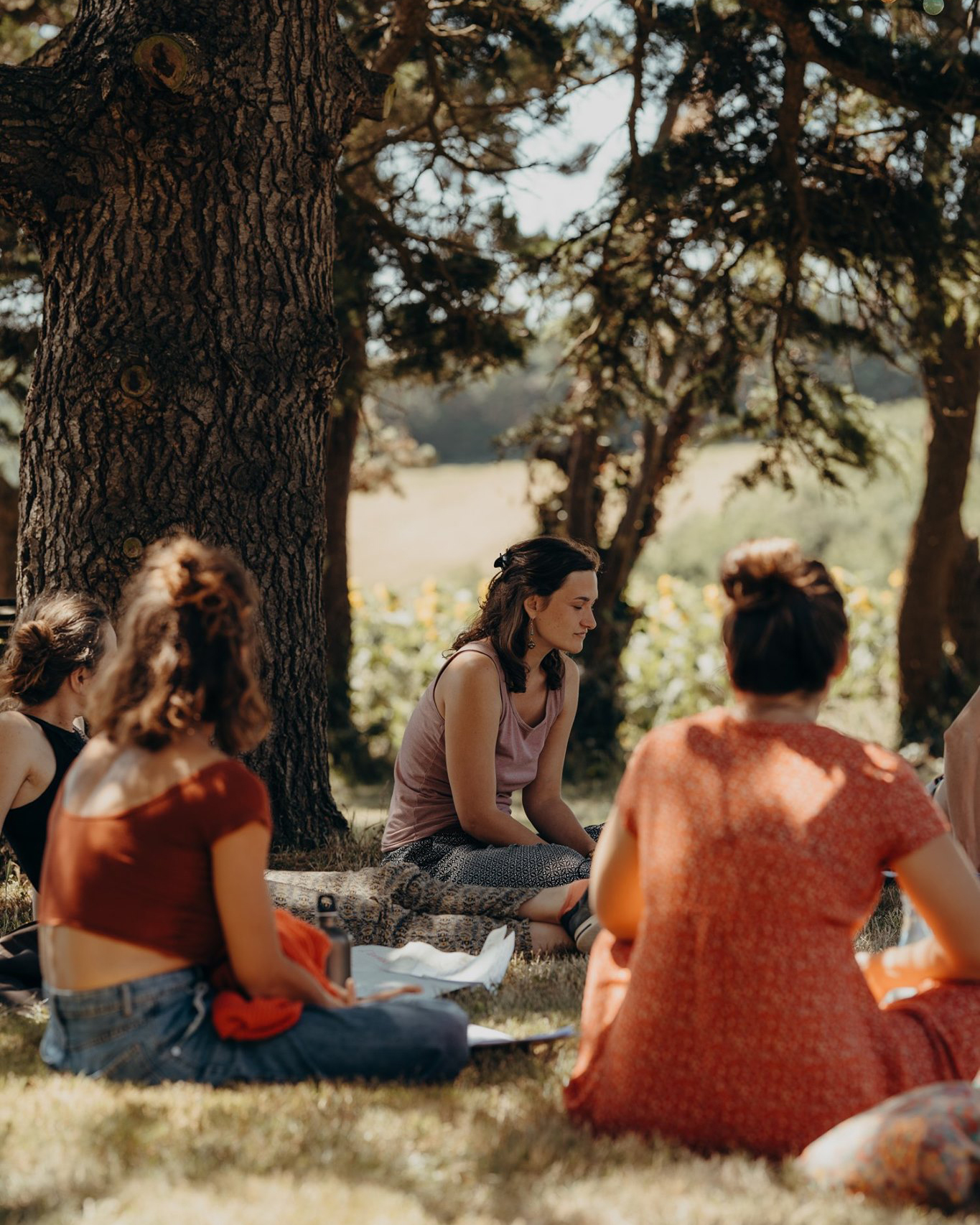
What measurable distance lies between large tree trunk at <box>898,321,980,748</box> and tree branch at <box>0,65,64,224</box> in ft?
23.6

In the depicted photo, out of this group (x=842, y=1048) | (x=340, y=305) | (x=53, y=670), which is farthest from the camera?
(x=340, y=305)

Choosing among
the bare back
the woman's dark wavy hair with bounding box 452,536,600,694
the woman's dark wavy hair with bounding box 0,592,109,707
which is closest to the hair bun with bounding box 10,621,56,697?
the woman's dark wavy hair with bounding box 0,592,109,707

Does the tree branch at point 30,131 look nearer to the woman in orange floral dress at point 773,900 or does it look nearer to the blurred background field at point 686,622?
the blurred background field at point 686,622

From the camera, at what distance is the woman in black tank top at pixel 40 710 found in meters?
3.87

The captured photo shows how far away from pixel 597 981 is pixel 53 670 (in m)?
1.93

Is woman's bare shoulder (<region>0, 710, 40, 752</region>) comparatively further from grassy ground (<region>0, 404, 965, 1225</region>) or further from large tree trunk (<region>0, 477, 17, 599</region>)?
large tree trunk (<region>0, 477, 17, 599</region>)

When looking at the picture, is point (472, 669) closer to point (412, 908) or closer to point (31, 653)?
point (412, 908)

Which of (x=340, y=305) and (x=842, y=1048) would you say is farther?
(x=340, y=305)

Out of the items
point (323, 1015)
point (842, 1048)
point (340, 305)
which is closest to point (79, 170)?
point (340, 305)

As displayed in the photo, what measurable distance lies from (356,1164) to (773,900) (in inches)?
36.5

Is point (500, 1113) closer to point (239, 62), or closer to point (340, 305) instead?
point (239, 62)

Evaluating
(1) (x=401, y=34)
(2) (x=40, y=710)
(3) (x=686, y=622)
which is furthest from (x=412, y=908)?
(3) (x=686, y=622)

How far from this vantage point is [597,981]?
2.89m

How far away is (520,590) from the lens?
186 inches
